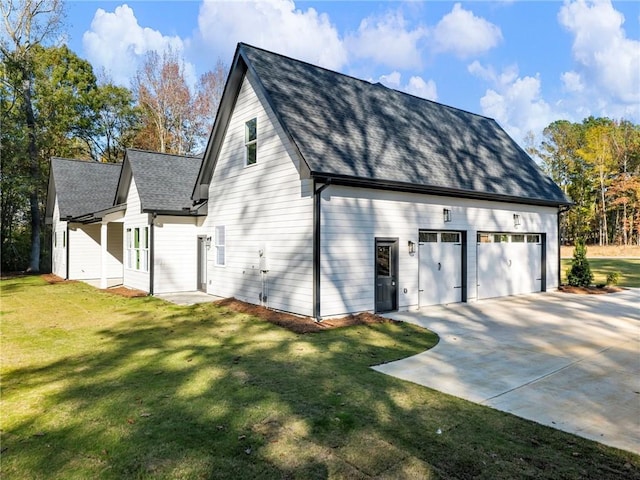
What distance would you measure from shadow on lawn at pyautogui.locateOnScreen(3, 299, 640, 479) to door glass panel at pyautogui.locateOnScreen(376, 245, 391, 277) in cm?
392

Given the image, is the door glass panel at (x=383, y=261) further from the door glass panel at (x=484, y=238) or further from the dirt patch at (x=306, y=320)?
the door glass panel at (x=484, y=238)

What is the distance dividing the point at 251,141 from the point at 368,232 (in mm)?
4458

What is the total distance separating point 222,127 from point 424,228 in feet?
23.4

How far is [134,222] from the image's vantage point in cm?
1555

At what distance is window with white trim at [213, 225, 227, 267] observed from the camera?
43.9ft

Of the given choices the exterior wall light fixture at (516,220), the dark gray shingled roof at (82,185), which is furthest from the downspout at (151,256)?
the exterior wall light fixture at (516,220)

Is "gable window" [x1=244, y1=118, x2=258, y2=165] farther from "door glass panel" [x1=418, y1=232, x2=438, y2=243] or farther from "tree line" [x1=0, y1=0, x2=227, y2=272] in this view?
"tree line" [x1=0, y1=0, x2=227, y2=272]

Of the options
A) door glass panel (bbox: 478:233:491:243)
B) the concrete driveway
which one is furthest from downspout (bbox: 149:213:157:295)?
door glass panel (bbox: 478:233:491:243)

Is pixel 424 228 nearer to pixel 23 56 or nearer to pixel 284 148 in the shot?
pixel 284 148

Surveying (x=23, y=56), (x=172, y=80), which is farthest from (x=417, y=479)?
(x=172, y=80)

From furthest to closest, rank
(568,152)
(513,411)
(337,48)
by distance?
(568,152), (337,48), (513,411)

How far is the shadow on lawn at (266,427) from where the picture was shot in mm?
3334

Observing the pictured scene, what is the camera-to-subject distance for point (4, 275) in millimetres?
22266

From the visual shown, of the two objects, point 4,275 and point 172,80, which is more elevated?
point 172,80
